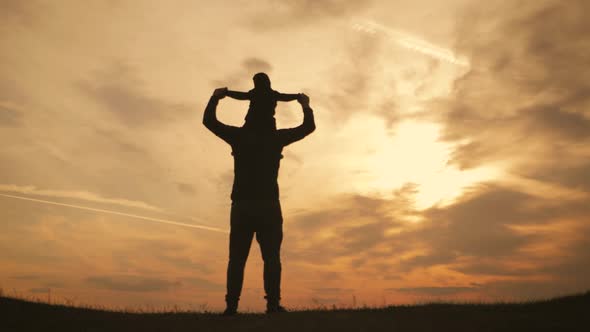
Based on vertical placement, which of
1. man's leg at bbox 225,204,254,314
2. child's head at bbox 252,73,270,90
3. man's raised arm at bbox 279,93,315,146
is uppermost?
child's head at bbox 252,73,270,90

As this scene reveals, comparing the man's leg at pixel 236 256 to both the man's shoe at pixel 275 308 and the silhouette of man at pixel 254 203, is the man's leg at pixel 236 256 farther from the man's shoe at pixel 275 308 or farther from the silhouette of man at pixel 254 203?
the man's shoe at pixel 275 308

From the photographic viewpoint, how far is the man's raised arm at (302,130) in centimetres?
1238

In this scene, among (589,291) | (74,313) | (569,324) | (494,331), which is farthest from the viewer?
(589,291)

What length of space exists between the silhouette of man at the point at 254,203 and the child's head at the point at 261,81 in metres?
0.83

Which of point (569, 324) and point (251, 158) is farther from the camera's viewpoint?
point (251, 158)

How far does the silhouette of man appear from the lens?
11.9 meters

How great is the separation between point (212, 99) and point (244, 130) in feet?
3.63

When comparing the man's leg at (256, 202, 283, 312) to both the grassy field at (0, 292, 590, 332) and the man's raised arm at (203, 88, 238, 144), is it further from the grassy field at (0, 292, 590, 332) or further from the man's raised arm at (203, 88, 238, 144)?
the man's raised arm at (203, 88, 238, 144)

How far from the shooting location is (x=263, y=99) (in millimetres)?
12367

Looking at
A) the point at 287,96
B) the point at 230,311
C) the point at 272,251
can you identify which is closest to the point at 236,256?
the point at 272,251

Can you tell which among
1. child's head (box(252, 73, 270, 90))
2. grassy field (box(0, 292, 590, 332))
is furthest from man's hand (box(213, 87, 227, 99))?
grassy field (box(0, 292, 590, 332))

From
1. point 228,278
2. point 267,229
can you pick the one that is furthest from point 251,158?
point 228,278

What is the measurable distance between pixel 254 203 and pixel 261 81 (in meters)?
2.72

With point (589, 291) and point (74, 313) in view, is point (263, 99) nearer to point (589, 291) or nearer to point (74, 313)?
point (74, 313)
